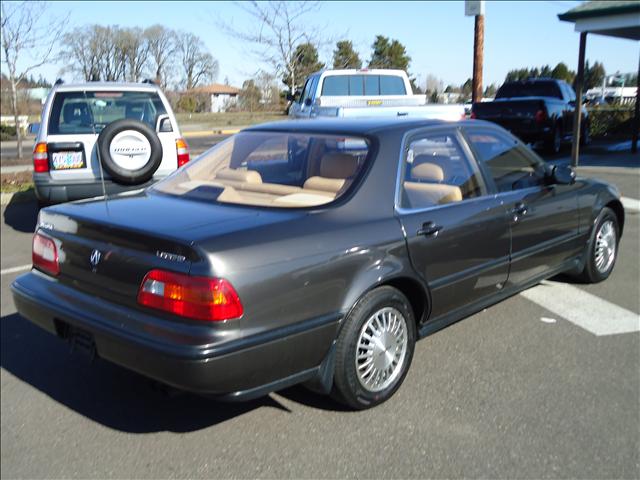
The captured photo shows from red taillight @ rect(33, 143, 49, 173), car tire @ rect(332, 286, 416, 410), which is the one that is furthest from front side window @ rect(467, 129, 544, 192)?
red taillight @ rect(33, 143, 49, 173)

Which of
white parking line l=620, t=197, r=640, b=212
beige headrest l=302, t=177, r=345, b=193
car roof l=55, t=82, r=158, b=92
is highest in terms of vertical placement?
car roof l=55, t=82, r=158, b=92

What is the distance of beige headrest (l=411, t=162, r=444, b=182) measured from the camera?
413cm

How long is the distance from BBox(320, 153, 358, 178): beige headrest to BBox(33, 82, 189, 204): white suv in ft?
11.5

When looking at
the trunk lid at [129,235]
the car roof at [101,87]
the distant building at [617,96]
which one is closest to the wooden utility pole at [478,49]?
the distant building at [617,96]

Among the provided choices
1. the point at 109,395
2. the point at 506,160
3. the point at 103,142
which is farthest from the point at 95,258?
the point at 103,142

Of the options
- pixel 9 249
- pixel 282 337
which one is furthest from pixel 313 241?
pixel 9 249

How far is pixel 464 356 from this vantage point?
4203mm

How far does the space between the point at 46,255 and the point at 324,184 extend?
160 cm

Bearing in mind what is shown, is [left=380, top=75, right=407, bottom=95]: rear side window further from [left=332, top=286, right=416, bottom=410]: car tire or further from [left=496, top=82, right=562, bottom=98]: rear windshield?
[left=332, top=286, right=416, bottom=410]: car tire

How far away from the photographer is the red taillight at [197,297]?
279 cm

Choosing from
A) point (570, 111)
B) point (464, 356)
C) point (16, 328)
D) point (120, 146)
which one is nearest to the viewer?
point (464, 356)

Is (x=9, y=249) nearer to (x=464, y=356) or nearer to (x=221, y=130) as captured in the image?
(x=464, y=356)

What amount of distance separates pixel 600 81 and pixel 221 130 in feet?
146

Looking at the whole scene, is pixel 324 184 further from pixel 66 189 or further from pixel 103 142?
pixel 66 189
